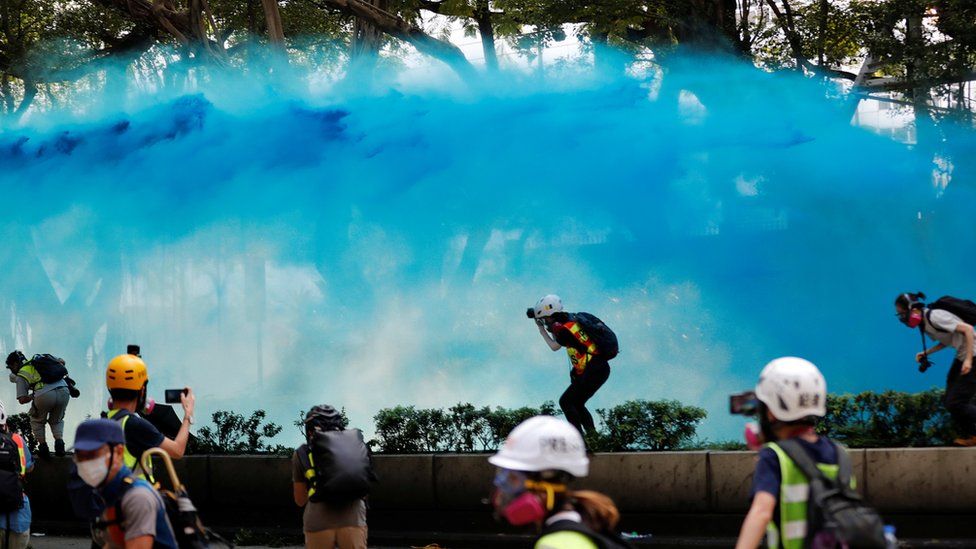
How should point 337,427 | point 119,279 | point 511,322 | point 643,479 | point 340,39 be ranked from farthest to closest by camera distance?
point 340,39 → point 119,279 → point 511,322 → point 643,479 → point 337,427

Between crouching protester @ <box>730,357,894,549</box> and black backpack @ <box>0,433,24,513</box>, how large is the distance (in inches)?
159

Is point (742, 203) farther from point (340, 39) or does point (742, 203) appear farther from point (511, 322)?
point (340, 39)

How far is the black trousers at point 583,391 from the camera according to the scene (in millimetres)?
8805

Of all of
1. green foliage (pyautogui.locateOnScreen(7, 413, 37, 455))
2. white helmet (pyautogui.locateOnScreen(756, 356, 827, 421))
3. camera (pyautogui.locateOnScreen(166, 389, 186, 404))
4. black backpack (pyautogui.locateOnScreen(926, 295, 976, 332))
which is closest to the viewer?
white helmet (pyautogui.locateOnScreen(756, 356, 827, 421))

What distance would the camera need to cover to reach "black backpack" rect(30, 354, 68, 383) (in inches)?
450

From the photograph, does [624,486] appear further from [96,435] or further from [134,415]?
[96,435]

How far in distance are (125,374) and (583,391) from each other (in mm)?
4628

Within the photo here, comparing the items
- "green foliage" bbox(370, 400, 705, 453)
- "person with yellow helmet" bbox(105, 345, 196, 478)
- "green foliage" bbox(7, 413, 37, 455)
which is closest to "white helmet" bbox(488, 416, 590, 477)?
"person with yellow helmet" bbox(105, 345, 196, 478)

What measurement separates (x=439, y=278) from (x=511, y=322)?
1.42m

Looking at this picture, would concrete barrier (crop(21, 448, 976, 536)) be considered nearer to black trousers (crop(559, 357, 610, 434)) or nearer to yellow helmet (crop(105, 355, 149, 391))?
black trousers (crop(559, 357, 610, 434))

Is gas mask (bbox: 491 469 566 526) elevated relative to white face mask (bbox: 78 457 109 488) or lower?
elevated

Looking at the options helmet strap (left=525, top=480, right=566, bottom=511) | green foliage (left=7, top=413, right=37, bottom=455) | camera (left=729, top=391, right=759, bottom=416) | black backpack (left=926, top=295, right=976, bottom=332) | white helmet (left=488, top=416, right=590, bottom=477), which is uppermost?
white helmet (left=488, top=416, right=590, bottom=477)

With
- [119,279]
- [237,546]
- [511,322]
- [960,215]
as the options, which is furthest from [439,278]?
[237,546]

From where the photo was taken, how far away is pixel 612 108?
14867 mm
